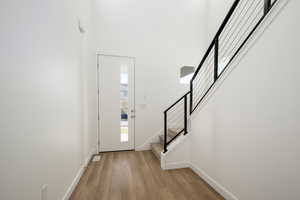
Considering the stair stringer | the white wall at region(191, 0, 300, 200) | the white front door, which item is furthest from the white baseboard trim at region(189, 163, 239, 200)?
the white front door

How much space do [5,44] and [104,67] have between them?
2.15 metres

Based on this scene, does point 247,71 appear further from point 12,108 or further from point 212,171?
point 12,108

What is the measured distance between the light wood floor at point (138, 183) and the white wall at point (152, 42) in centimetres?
90

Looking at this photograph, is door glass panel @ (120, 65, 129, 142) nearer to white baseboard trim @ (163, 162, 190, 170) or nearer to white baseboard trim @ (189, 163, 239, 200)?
white baseboard trim @ (163, 162, 190, 170)

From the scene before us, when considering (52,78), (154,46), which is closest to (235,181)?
(52,78)

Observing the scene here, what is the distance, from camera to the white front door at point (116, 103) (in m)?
2.85

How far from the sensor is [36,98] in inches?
39.3

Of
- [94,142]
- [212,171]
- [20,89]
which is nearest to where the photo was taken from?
[20,89]

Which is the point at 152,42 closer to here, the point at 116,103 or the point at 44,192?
the point at 116,103

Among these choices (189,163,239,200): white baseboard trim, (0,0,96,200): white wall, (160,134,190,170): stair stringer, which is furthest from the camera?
(160,134,190,170): stair stringer

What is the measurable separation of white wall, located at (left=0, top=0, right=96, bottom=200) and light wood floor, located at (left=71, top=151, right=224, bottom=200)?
1.17 feet

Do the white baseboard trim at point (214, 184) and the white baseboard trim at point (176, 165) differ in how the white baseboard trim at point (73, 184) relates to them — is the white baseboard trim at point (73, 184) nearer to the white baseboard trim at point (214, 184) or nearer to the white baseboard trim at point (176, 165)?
the white baseboard trim at point (176, 165)

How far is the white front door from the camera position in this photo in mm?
2850

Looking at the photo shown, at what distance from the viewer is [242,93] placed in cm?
129
